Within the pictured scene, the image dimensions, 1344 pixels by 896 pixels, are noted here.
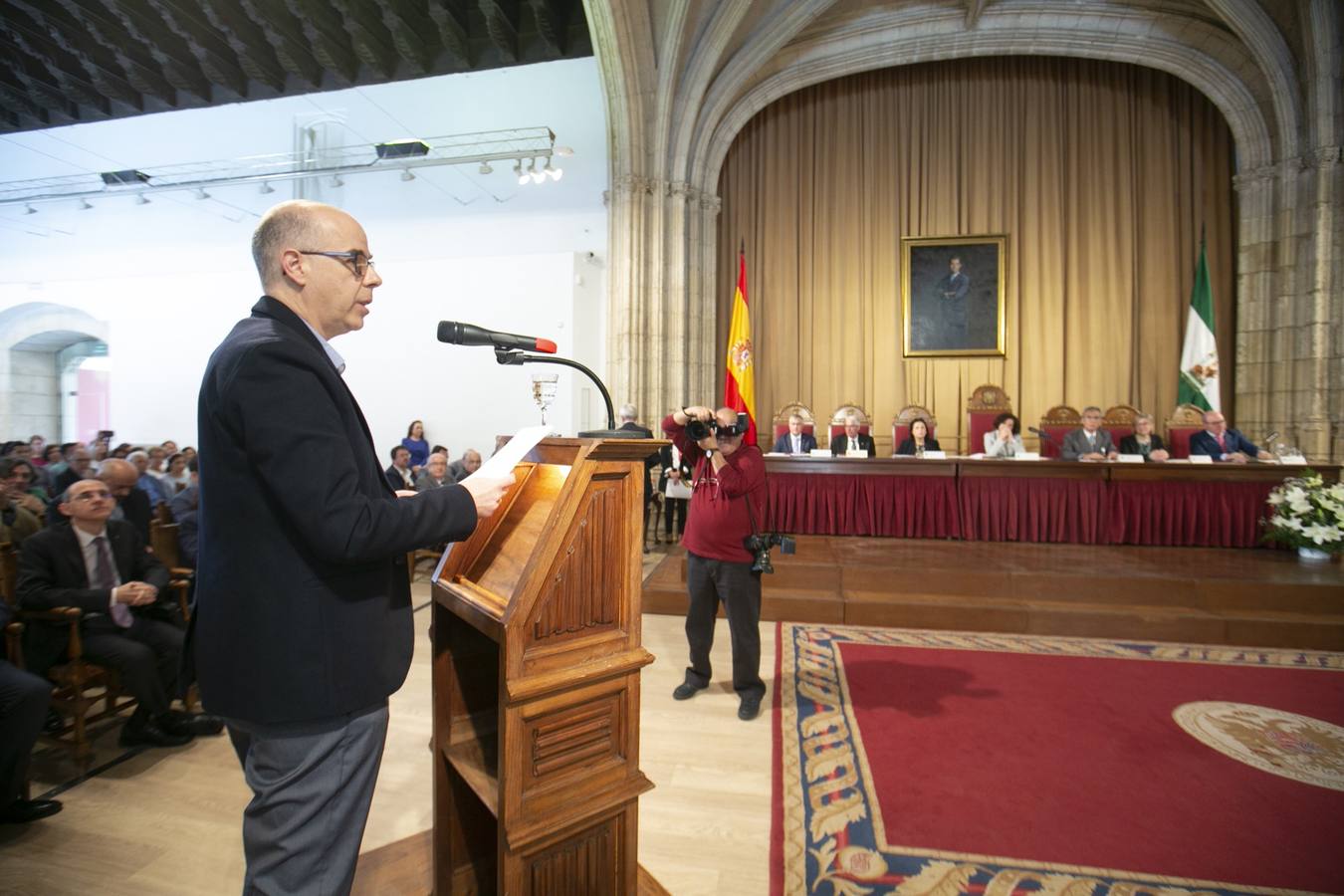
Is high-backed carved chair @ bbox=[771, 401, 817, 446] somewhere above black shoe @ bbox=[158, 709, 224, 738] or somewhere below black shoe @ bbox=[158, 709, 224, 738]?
above

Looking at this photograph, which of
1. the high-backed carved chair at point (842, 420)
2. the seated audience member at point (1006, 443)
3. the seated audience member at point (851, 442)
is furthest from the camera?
the high-backed carved chair at point (842, 420)

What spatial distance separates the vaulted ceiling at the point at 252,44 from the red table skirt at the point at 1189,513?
7.98 m

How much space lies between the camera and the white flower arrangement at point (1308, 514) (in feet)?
15.2

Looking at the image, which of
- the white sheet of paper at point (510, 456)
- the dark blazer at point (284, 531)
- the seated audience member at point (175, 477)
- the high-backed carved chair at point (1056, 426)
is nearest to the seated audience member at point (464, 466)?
the seated audience member at point (175, 477)

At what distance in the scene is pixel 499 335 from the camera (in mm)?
1369

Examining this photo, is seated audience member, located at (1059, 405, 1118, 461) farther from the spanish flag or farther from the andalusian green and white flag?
the spanish flag

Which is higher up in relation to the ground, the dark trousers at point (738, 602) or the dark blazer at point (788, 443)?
the dark blazer at point (788, 443)

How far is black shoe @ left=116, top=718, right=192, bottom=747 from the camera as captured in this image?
2795 millimetres

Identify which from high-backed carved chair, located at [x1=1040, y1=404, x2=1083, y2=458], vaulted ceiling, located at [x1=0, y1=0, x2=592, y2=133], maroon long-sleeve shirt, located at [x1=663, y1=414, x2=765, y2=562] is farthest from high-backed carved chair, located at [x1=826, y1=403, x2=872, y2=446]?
vaulted ceiling, located at [x1=0, y1=0, x2=592, y2=133]

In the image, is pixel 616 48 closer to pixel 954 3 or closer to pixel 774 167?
pixel 774 167

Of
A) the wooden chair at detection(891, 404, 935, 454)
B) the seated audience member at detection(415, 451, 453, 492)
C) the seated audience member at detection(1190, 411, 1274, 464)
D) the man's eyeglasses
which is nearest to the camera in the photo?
the man's eyeglasses

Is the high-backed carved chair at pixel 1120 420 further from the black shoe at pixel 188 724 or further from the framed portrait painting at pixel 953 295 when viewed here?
the black shoe at pixel 188 724

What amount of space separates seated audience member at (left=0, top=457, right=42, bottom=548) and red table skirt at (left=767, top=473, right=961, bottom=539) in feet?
17.2

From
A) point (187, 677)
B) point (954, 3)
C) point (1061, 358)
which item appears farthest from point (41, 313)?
point (1061, 358)
